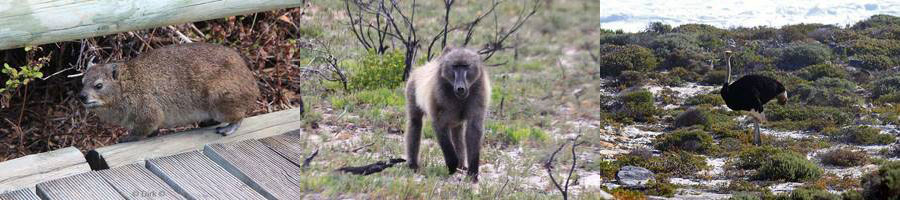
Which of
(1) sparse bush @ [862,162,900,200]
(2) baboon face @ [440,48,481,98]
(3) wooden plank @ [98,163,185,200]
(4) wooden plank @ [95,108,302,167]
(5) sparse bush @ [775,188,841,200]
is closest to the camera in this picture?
(2) baboon face @ [440,48,481,98]

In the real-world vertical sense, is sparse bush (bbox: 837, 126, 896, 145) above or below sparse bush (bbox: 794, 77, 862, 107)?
below

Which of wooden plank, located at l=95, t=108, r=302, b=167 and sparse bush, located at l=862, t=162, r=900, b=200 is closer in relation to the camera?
wooden plank, located at l=95, t=108, r=302, b=167

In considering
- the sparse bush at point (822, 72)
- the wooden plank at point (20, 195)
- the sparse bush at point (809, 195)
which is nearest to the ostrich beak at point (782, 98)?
the sparse bush at point (822, 72)

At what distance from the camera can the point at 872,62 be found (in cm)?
529

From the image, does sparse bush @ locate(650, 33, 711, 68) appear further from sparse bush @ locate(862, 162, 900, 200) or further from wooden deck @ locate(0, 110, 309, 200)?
wooden deck @ locate(0, 110, 309, 200)

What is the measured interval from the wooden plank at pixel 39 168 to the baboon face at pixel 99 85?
437mm

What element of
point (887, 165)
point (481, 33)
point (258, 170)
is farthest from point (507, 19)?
point (887, 165)

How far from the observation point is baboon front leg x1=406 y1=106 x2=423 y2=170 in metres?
3.70

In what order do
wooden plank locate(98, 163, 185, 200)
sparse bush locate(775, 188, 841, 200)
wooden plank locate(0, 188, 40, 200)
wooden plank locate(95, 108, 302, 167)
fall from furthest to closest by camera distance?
sparse bush locate(775, 188, 841, 200), wooden plank locate(95, 108, 302, 167), wooden plank locate(98, 163, 185, 200), wooden plank locate(0, 188, 40, 200)

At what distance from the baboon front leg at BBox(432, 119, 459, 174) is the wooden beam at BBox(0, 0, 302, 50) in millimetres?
1197

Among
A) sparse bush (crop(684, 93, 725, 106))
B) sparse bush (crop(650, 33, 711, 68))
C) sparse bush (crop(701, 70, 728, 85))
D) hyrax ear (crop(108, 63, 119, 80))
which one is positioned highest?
hyrax ear (crop(108, 63, 119, 80))

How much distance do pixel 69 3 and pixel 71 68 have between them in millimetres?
1640

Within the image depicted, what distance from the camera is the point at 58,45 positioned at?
5.43 m

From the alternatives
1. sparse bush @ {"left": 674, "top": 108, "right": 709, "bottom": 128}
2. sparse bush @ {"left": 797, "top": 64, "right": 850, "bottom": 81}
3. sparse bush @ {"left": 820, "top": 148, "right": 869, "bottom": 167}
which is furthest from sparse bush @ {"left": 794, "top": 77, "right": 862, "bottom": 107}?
sparse bush @ {"left": 674, "top": 108, "right": 709, "bottom": 128}
